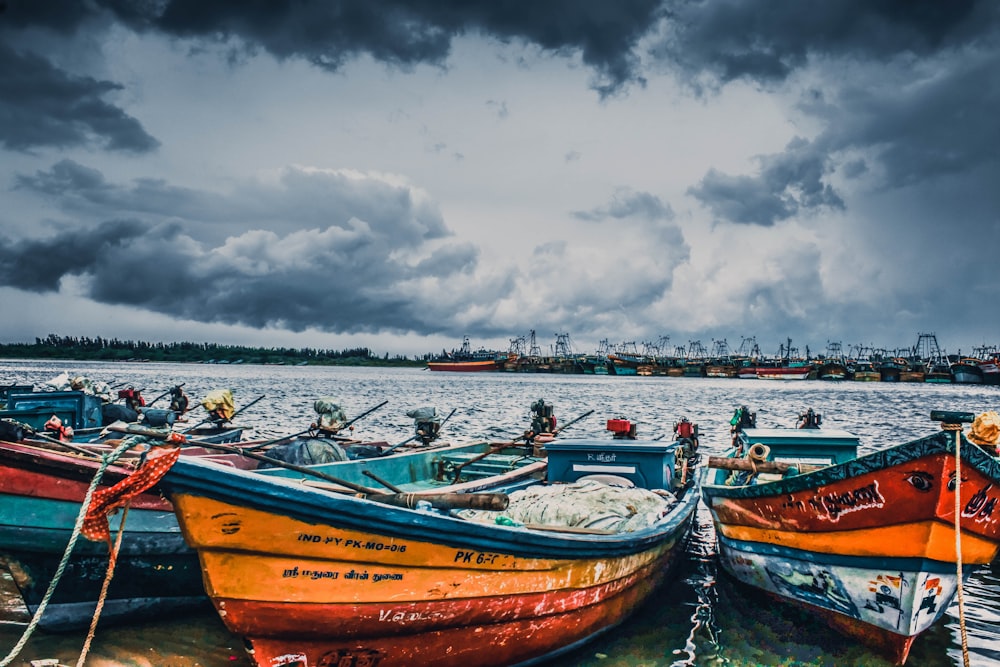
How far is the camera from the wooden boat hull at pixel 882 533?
6465 mm

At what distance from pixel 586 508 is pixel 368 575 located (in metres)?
3.67

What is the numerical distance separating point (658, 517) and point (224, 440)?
33.5 feet

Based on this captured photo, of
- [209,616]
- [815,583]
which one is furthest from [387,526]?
[815,583]

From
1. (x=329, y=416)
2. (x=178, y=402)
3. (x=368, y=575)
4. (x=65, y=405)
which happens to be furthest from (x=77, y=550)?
(x=178, y=402)

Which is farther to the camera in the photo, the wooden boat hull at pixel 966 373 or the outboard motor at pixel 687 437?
the wooden boat hull at pixel 966 373

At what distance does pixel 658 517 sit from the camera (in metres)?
8.93

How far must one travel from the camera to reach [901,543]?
6828mm

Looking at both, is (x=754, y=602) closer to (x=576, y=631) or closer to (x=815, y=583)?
(x=815, y=583)

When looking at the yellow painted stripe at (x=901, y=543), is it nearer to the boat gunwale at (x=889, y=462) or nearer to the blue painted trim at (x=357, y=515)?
the boat gunwale at (x=889, y=462)

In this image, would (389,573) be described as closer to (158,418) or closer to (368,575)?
(368,575)

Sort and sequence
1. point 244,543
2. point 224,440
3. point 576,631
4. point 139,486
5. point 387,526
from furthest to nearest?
point 224,440
point 576,631
point 387,526
point 244,543
point 139,486

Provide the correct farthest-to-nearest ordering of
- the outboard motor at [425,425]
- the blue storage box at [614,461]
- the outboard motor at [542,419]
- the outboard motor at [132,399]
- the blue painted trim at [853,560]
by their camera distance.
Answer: the outboard motor at [132,399], the outboard motor at [542,419], the outboard motor at [425,425], the blue storage box at [614,461], the blue painted trim at [853,560]

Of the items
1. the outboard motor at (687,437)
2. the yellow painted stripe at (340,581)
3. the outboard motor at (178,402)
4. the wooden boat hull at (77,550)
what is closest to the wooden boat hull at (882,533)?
the yellow painted stripe at (340,581)

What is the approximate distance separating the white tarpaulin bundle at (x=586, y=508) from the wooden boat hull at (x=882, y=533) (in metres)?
1.37
